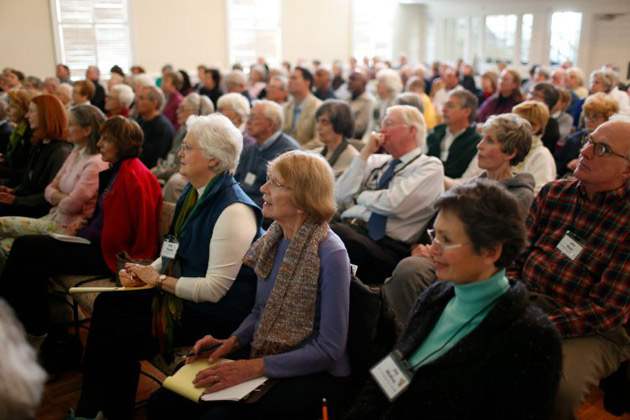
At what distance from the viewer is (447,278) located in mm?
1511

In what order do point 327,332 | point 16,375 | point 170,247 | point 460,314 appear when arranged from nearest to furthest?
point 16,375 < point 460,314 < point 327,332 < point 170,247

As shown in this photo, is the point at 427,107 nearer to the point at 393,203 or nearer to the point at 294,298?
the point at 393,203

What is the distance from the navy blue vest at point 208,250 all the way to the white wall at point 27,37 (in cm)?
1203

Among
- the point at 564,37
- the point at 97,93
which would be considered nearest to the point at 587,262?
the point at 97,93

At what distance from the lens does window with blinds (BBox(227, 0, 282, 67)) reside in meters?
15.0

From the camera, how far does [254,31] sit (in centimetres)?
1534

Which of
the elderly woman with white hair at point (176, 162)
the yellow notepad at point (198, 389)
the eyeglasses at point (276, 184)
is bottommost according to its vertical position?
the yellow notepad at point (198, 389)

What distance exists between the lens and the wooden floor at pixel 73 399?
254 cm

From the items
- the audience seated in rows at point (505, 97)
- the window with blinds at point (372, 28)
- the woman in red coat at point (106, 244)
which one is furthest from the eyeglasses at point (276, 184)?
the window with blinds at point (372, 28)

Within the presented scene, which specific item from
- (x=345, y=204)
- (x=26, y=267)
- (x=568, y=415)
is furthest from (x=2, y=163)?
(x=568, y=415)

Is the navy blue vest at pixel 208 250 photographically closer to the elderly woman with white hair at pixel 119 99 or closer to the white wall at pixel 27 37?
the elderly woman with white hair at pixel 119 99

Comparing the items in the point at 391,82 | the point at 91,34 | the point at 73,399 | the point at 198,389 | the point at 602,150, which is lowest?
the point at 73,399

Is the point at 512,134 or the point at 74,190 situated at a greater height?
the point at 512,134

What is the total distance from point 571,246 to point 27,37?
1321 centimetres
